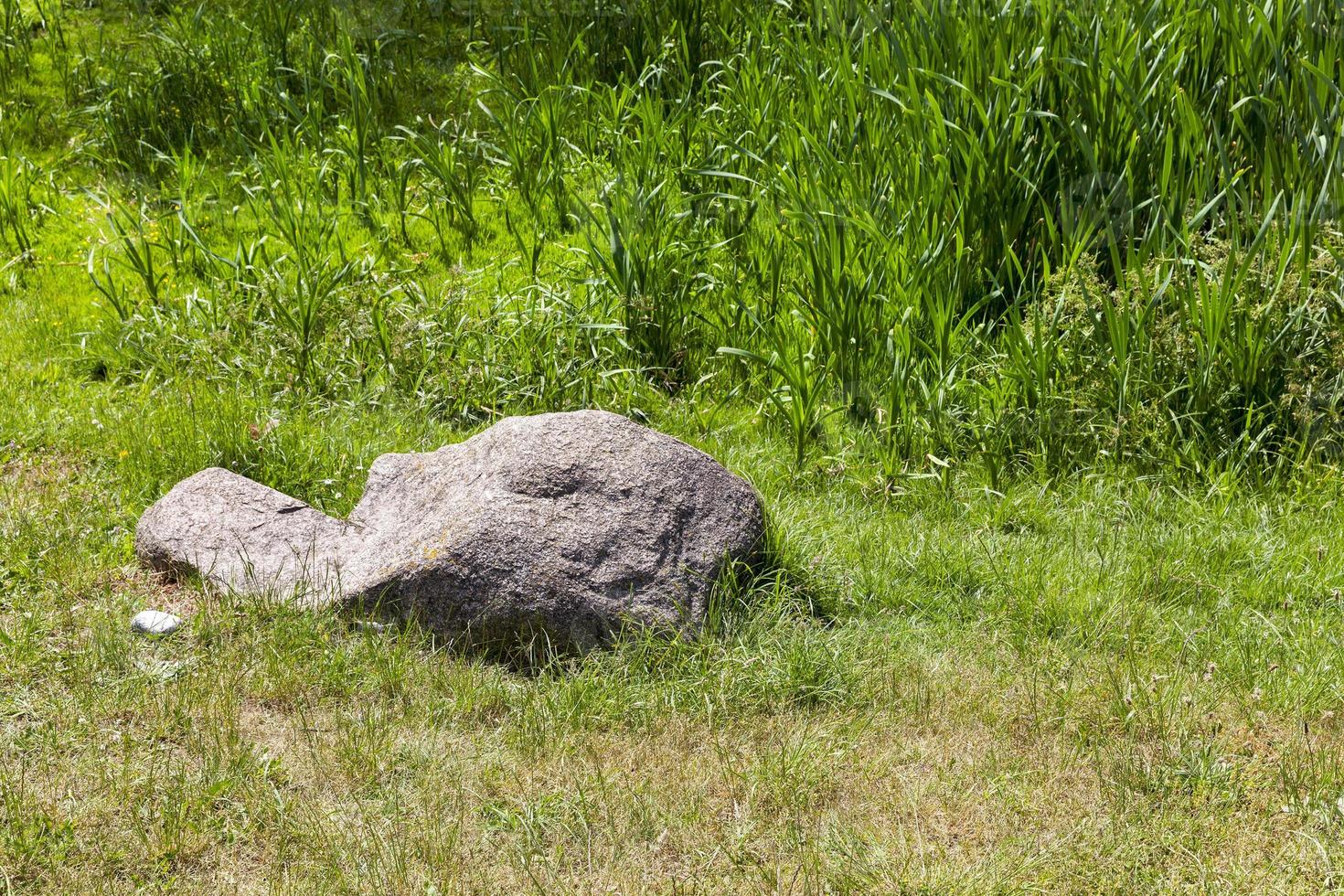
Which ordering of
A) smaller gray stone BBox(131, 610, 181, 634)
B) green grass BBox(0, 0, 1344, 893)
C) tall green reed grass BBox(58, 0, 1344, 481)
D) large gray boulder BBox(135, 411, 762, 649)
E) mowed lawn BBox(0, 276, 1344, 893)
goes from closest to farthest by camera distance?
mowed lawn BBox(0, 276, 1344, 893) < green grass BBox(0, 0, 1344, 893) < large gray boulder BBox(135, 411, 762, 649) < smaller gray stone BBox(131, 610, 181, 634) < tall green reed grass BBox(58, 0, 1344, 481)

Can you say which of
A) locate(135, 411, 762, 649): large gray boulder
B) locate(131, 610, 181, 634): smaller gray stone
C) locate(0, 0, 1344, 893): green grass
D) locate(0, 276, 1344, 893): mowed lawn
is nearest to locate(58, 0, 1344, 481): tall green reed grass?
locate(0, 0, 1344, 893): green grass

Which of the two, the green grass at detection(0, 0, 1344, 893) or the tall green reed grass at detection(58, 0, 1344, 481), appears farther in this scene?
the tall green reed grass at detection(58, 0, 1344, 481)

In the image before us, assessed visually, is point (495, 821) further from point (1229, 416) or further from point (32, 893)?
point (1229, 416)

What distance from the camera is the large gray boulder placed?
11.9 ft

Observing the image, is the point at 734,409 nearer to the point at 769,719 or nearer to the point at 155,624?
the point at 769,719

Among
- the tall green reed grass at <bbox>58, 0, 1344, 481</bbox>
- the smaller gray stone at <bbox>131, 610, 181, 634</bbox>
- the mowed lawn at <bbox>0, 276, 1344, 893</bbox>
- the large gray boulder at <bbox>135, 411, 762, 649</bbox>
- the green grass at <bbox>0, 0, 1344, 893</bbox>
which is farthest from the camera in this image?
the tall green reed grass at <bbox>58, 0, 1344, 481</bbox>

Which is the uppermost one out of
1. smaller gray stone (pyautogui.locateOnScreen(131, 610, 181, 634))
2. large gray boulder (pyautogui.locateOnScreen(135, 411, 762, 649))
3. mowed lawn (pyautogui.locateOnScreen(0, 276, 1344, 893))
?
large gray boulder (pyautogui.locateOnScreen(135, 411, 762, 649))

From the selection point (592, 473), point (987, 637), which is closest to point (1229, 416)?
point (987, 637)

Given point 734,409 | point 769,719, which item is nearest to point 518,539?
point 769,719

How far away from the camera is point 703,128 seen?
6492 mm

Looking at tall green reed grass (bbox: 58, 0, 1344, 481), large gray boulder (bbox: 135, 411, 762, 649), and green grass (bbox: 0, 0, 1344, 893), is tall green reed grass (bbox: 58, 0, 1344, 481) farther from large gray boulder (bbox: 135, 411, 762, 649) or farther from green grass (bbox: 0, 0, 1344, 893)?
large gray boulder (bbox: 135, 411, 762, 649)

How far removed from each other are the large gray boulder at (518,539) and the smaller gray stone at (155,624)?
20 cm

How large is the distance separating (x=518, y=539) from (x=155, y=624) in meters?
1.15

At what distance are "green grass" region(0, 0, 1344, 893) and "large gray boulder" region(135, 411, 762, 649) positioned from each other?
0.14 meters
